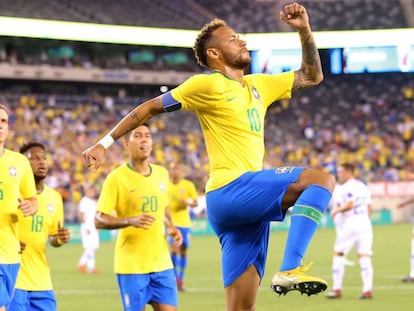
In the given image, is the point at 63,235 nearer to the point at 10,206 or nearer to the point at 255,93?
the point at 10,206

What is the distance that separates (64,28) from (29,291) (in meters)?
35.6

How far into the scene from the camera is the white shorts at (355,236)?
1474 cm

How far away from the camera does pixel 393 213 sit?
38.2m

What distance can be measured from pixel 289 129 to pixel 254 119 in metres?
41.3

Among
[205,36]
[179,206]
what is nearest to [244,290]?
[205,36]

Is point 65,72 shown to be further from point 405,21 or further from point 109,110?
point 405,21

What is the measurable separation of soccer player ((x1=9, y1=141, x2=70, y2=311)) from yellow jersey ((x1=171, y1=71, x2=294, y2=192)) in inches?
116

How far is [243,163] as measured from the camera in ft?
19.9

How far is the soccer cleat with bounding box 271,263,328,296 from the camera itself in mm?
5035

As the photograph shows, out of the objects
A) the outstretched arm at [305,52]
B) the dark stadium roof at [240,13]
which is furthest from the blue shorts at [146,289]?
the dark stadium roof at [240,13]

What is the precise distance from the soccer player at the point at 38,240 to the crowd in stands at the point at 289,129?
22067mm

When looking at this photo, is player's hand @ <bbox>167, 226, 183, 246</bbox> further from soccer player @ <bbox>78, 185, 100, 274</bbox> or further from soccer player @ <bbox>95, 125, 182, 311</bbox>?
soccer player @ <bbox>78, 185, 100, 274</bbox>

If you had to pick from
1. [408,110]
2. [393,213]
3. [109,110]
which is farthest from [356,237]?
[408,110]

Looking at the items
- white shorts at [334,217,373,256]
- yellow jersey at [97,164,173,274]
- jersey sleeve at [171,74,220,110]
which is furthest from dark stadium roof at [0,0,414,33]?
jersey sleeve at [171,74,220,110]
